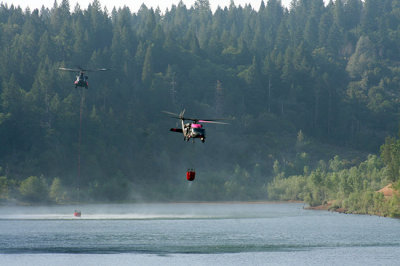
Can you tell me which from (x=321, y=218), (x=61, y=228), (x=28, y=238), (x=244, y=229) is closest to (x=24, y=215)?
(x=61, y=228)

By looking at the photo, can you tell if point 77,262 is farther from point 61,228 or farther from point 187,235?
point 61,228

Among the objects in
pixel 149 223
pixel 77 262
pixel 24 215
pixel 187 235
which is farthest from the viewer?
pixel 24 215

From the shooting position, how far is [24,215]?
195875 mm

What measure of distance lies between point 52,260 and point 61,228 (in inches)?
2057

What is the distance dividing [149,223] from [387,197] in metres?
62.6

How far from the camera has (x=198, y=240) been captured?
144 meters

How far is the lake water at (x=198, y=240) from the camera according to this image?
119 meters

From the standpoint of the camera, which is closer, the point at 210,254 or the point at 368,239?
the point at 210,254

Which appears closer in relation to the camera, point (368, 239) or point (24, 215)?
point (368, 239)

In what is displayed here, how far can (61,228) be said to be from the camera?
556 ft

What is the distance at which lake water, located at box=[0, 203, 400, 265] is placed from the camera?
391ft

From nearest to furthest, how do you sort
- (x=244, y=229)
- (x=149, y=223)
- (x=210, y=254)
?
(x=210, y=254) < (x=244, y=229) < (x=149, y=223)

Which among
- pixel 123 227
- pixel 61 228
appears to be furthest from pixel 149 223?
pixel 61 228

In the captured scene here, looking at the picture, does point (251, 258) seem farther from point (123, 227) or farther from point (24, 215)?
point (24, 215)
